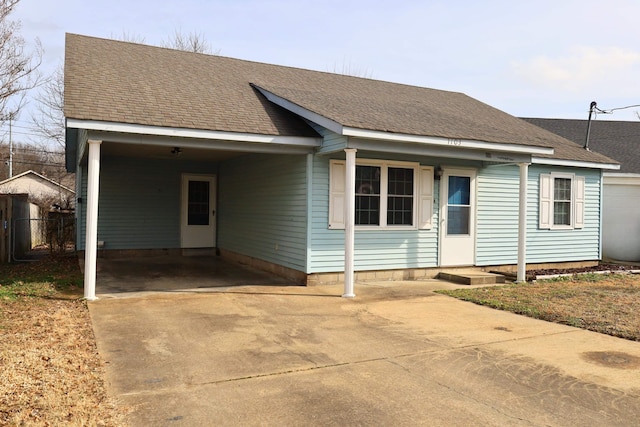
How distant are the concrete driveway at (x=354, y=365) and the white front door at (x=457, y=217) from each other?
3.20m

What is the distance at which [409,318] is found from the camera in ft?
24.1

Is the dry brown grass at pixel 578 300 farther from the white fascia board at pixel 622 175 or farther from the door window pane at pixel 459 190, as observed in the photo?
the white fascia board at pixel 622 175

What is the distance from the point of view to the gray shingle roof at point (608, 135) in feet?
56.9

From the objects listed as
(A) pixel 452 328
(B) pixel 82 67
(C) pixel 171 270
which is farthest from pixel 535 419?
(B) pixel 82 67

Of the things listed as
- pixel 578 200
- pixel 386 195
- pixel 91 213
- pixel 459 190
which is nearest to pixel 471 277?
pixel 459 190

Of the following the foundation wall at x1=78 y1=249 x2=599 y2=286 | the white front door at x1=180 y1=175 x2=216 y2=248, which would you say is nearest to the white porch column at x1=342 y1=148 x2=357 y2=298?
the foundation wall at x1=78 y1=249 x2=599 y2=286

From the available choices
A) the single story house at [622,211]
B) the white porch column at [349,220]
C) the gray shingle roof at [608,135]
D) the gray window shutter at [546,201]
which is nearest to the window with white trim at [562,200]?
the gray window shutter at [546,201]

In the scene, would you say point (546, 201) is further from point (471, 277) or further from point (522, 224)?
point (471, 277)

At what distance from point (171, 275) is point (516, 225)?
773cm

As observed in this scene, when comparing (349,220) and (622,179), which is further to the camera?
(622,179)

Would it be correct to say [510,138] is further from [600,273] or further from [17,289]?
[17,289]

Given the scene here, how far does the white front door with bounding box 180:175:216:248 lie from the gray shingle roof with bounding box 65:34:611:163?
11.2 feet

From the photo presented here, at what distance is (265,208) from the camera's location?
1161 cm

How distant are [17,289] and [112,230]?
5.17m
